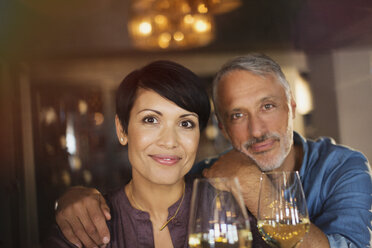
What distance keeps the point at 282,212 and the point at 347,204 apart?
0.52m

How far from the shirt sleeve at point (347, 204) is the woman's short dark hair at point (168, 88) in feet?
1.68

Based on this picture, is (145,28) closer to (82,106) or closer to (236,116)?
(82,106)

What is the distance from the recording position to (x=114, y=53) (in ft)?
10.1

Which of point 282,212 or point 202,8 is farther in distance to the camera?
point 202,8

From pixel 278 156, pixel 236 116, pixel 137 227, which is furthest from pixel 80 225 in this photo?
pixel 278 156

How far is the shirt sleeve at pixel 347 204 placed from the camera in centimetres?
125

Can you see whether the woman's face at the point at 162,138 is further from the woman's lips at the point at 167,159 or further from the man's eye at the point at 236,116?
the man's eye at the point at 236,116

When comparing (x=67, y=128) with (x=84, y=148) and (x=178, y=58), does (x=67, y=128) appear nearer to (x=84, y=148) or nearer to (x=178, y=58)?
(x=84, y=148)

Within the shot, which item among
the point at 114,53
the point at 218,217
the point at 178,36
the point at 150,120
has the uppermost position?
the point at 114,53

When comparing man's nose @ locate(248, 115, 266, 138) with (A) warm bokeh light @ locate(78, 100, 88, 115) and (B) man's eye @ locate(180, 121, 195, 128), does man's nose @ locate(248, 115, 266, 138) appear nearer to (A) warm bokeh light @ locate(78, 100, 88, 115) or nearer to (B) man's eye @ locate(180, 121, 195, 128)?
(B) man's eye @ locate(180, 121, 195, 128)

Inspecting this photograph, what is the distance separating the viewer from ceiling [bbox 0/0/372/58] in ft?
6.64

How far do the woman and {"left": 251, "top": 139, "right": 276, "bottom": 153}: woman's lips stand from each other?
1.11 ft

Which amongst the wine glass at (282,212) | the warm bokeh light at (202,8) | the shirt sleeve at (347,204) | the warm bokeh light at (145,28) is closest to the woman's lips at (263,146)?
the shirt sleeve at (347,204)

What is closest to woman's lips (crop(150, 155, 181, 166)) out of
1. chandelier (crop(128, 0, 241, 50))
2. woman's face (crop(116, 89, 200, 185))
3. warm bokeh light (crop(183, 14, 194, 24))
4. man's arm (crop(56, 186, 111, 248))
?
woman's face (crop(116, 89, 200, 185))
